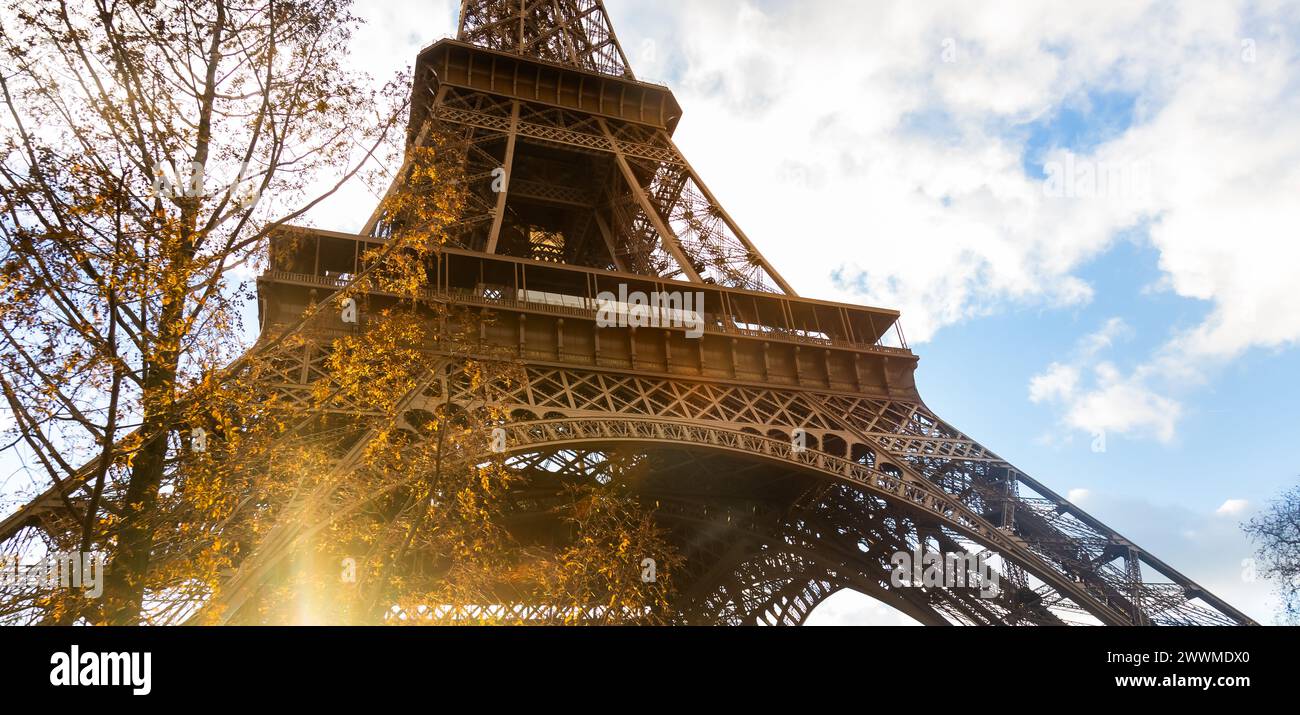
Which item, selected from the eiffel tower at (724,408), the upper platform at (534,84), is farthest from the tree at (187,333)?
the upper platform at (534,84)

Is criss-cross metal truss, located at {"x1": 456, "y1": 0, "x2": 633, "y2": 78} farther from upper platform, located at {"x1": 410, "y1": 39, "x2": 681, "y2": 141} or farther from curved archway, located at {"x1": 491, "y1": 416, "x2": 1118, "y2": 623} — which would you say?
curved archway, located at {"x1": 491, "y1": 416, "x2": 1118, "y2": 623}

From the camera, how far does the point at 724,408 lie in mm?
20656

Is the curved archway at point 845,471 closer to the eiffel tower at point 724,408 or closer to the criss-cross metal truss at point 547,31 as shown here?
the eiffel tower at point 724,408

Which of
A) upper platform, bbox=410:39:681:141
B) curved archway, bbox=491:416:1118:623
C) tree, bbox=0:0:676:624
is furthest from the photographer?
upper platform, bbox=410:39:681:141

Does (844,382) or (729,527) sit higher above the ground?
(844,382)

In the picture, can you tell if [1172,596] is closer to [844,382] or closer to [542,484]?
[844,382]

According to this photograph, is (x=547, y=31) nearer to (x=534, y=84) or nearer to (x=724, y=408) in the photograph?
(x=534, y=84)

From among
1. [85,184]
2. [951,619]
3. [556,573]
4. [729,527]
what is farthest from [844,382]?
[85,184]

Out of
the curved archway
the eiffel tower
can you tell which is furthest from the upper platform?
the curved archway

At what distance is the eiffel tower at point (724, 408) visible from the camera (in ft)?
61.7

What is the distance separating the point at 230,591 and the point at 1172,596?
65.5 feet

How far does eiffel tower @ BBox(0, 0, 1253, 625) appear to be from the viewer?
1880 centimetres

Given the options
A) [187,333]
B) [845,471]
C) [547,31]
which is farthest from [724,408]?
[547,31]

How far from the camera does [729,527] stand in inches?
933
